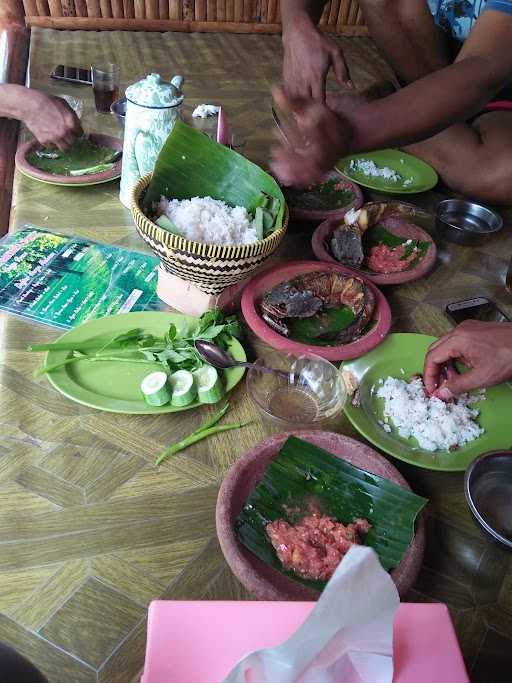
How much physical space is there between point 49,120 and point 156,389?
1.17 m

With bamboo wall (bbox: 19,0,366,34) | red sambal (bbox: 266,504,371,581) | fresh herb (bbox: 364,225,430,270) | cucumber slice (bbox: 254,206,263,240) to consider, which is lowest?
red sambal (bbox: 266,504,371,581)

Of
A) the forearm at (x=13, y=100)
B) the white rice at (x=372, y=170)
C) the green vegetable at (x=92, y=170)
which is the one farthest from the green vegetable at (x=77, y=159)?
the white rice at (x=372, y=170)

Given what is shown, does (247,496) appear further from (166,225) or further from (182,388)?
(166,225)

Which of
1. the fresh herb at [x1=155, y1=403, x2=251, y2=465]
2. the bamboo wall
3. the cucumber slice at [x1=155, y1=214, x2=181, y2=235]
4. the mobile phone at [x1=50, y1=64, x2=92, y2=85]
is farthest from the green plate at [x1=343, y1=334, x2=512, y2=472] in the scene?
the bamboo wall

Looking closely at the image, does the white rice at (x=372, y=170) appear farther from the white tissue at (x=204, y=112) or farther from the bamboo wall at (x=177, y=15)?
the bamboo wall at (x=177, y=15)

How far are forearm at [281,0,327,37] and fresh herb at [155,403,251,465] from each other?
1.76 metres

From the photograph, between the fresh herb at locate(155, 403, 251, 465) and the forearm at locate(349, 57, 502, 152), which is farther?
the forearm at locate(349, 57, 502, 152)

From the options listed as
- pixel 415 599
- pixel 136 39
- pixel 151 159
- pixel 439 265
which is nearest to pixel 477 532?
pixel 415 599

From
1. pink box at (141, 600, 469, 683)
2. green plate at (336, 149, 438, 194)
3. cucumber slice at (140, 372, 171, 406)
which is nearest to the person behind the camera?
pink box at (141, 600, 469, 683)

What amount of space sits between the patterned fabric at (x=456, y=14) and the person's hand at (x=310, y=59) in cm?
75

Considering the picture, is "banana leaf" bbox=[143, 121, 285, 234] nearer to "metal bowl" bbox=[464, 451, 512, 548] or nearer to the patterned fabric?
"metal bowl" bbox=[464, 451, 512, 548]

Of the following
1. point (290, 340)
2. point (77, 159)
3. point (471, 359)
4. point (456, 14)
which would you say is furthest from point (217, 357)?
point (456, 14)

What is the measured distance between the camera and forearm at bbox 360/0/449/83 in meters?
2.40

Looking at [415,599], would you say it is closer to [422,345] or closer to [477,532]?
[477,532]
